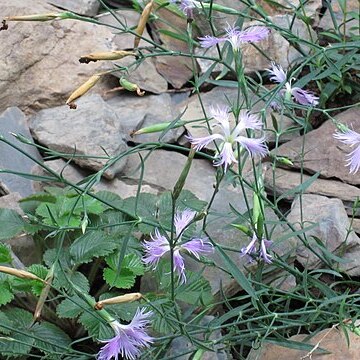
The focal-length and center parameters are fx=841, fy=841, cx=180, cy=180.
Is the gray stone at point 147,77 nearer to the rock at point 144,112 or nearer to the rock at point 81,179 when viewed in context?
the rock at point 144,112

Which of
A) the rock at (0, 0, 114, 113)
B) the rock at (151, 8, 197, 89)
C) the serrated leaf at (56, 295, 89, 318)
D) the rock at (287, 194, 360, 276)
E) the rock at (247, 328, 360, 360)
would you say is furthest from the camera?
the rock at (151, 8, 197, 89)

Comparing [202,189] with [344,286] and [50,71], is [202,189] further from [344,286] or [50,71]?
[50,71]

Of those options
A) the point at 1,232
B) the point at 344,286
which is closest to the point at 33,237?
the point at 1,232

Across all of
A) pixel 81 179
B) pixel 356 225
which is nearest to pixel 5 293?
pixel 81 179

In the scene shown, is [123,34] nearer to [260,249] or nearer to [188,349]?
[188,349]

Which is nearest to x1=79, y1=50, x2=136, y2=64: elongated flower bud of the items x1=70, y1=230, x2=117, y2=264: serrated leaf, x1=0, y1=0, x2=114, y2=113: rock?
x1=70, y1=230, x2=117, y2=264: serrated leaf

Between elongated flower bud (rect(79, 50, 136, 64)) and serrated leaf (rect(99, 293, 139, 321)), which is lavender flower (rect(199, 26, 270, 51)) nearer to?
elongated flower bud (rect(79, 50, 136, 64))
